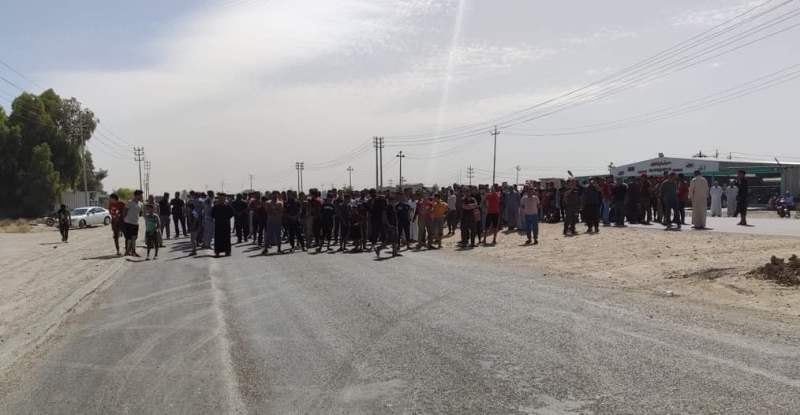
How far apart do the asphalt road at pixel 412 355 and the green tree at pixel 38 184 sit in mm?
54410

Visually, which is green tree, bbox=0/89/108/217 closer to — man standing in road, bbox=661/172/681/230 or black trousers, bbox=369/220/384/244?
black trousers, bbox=369/220/384/244

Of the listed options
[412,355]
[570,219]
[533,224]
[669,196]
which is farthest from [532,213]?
[412,355]

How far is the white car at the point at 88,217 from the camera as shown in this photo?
4750cm

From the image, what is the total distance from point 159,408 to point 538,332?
440 cm

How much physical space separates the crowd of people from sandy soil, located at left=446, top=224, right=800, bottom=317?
1.13 m

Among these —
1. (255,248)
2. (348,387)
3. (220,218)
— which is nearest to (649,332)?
(348,387)

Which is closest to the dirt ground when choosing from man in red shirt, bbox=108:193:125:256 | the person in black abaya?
man in red shirt, bbox=108:193:125:256

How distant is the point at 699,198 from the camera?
67.9 ft

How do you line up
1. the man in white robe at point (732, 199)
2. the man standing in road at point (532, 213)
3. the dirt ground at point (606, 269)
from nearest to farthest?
the dirt ground at point (606, 269) < the man standing in road at point (532, 213) < the man in white robe at point (732, 199)

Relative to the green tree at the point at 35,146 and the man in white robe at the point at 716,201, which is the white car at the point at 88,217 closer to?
the green tree at the point at 35,146

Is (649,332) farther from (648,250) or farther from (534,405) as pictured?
(648,250)

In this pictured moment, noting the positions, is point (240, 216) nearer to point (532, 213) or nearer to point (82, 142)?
point (532, 213)

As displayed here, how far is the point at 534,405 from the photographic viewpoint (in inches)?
207

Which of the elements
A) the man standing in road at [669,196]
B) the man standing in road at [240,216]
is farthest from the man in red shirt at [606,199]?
the man standing in road at [240,216]
